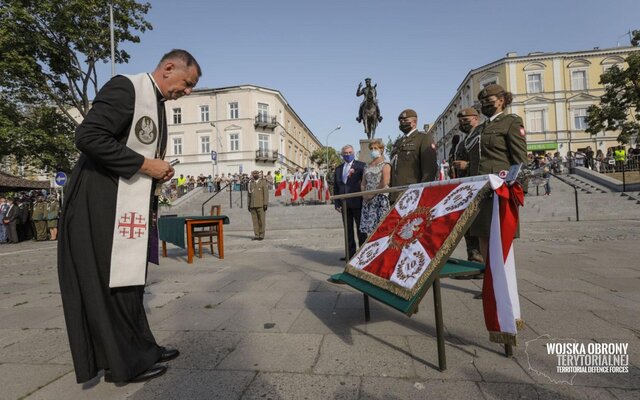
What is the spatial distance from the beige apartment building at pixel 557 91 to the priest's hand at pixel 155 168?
4537 cm

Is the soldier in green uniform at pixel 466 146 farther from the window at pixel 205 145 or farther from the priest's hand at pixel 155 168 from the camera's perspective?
the window at pixel 205 145

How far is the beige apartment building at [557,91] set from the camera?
39844mm

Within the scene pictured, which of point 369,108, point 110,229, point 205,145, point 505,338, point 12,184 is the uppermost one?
point 205,145

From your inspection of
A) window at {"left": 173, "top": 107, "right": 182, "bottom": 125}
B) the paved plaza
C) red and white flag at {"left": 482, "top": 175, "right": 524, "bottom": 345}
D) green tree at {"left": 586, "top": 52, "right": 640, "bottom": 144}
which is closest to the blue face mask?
the paved plaza

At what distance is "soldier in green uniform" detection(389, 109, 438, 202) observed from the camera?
4.45 metres

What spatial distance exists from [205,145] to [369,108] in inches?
1252

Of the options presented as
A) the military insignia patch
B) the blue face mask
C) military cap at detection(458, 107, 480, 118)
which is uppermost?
military cap at detection(458, 107, 480, 118)

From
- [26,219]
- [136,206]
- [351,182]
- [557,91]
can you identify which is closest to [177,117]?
[26,219]

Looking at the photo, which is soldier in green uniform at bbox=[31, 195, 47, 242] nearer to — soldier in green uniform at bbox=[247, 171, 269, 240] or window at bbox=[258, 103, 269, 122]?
soldier in green uniform at bbox=[247, 171, 269, 240]

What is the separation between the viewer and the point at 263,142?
4706 cm

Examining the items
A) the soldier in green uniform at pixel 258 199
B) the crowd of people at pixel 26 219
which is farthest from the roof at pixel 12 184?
the soldier in green uniform at pixel 258 199

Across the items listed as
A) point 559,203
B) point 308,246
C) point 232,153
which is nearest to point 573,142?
point 559,203

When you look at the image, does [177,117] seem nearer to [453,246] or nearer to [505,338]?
[453,246]

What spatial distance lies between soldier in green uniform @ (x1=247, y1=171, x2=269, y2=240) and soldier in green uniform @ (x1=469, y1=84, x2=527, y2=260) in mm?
7186
